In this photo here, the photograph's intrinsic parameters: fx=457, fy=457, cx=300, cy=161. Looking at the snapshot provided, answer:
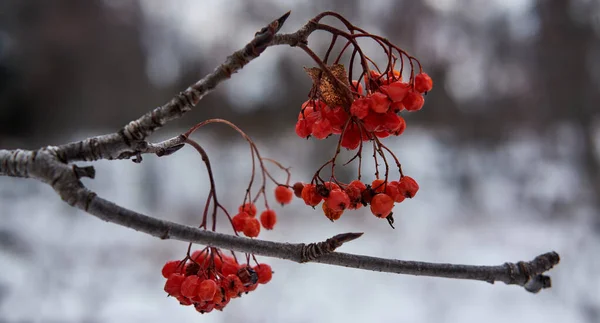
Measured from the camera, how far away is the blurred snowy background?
1422 millimetres

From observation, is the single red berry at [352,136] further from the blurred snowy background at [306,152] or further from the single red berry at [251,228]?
the blurred snowy background at [306,152]

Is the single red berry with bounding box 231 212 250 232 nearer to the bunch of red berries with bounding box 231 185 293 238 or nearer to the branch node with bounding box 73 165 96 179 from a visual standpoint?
the bunch of red berries with bounding box 231 185 293 238

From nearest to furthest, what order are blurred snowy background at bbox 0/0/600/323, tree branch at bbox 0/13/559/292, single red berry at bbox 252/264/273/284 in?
tree branch at bbox 0/13/559/292 → single red berry at bbox 252/264/273/284 → blurred snowy background at bbox 0/0/600/323

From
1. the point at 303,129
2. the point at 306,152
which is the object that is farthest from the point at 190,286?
the point at 306,152

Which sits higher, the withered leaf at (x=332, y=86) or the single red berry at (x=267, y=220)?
the withered leaf at (x=332, y=86)

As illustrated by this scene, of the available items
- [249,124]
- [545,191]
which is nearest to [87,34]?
[249,124]

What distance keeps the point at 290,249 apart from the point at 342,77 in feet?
0.35

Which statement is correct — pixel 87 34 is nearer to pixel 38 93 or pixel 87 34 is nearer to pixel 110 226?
pixel 38 93

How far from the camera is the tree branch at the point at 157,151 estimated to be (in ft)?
0.68

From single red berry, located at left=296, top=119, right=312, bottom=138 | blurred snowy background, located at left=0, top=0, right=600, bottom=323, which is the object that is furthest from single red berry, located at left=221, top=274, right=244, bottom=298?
blurred snowy background, located at left=0, top=0, right=600, bottom=323

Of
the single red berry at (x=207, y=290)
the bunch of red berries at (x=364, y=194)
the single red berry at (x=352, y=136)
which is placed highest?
the single red berry at (x=352, y=136)

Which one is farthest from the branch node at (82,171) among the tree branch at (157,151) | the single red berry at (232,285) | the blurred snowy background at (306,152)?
the blurred snowy background at (306,152)

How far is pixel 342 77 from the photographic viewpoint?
0.27 meters

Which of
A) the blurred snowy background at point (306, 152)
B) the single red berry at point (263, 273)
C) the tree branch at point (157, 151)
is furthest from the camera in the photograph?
the blurred snowy background at point (306, 152)
